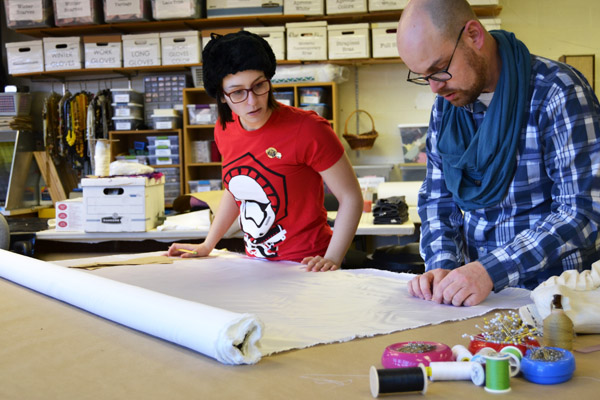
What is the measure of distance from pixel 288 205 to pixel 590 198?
81 centimetres

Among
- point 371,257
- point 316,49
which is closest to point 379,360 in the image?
point 371,257

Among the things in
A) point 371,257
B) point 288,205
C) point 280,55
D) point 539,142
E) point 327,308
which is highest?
point 280,55

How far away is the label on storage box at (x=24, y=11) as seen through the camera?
18.7 feet

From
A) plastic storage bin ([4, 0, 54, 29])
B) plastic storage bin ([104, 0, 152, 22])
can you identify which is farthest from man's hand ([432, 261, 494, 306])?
plastic storage bin ([4, 0, 54, 29])

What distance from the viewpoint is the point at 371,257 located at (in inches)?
107

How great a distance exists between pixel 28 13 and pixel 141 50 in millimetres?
1156

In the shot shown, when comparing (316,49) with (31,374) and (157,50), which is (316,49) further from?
(31,374)

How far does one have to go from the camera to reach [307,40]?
17.4 feet

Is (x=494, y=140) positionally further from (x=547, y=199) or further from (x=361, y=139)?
(x=361, y=139)

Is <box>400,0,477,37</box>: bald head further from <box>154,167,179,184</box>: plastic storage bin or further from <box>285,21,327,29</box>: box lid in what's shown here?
<box>154,167,179,184</box>: plastic storage bin

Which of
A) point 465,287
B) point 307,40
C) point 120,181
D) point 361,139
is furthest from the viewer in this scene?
point 361,139

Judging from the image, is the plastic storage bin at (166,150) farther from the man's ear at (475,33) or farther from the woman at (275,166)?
the man's ear at (475,33)

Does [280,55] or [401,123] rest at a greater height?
[280,55]

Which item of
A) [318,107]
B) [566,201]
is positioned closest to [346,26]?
[318,107]
